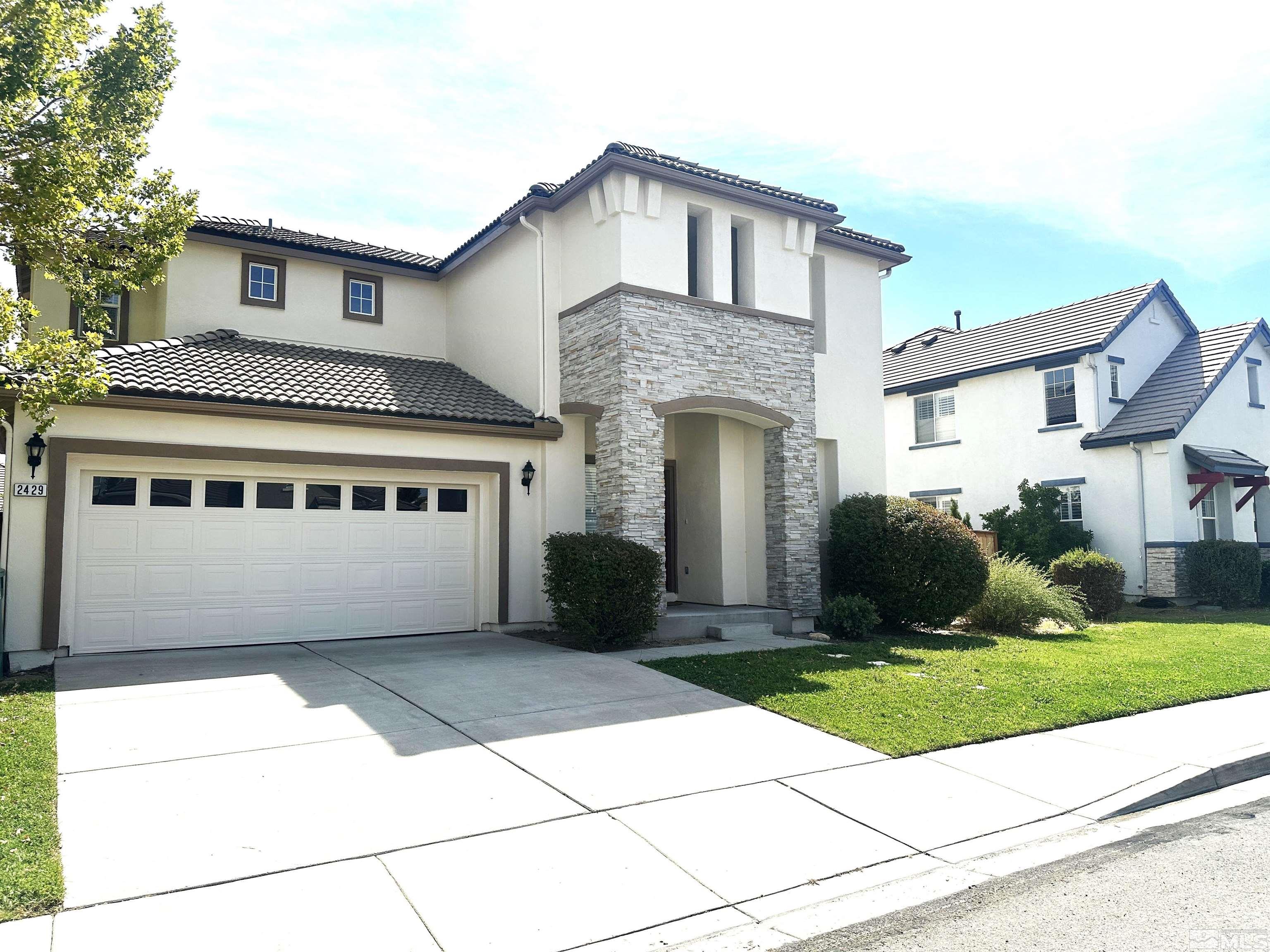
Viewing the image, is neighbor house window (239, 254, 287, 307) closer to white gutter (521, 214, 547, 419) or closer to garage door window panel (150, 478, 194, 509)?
white gutter (521, 214, 547, 419)

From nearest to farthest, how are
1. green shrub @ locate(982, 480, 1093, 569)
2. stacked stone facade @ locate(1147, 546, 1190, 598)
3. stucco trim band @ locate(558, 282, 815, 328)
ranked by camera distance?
stucco trim band @ locate(558, 282, 815, 328)
stacked stone facade @ locate(1147, 546, 1190, 598)
green shrub @ locate(982, 480, 1093, 569)

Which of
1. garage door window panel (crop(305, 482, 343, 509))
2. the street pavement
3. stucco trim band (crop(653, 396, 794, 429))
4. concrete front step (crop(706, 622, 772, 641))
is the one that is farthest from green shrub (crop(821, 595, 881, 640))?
the street pavement

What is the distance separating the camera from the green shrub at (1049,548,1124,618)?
17.4 metres

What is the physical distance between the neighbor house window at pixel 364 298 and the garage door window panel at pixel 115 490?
19.5 ft

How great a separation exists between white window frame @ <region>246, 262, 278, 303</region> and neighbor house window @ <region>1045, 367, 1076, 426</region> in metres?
18.2

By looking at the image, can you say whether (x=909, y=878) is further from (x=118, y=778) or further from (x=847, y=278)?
(x=847, y=278)

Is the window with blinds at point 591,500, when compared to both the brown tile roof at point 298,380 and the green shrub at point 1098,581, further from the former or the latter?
the green shrub at point 1098,581

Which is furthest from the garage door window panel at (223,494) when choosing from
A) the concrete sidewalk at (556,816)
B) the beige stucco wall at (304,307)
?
→ the beige stucco wall at (304,307)

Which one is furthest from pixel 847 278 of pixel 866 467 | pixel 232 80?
pixel 232 80

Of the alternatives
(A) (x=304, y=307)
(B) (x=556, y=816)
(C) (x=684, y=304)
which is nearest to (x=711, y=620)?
(C) (x=684, y=304)

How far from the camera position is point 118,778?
6.04 metres

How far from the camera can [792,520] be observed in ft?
46.8

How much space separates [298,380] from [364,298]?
3.98 meters

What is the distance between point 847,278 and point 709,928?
558 inches
